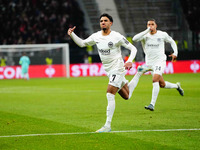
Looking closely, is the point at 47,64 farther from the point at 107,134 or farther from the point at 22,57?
the point at 107,134

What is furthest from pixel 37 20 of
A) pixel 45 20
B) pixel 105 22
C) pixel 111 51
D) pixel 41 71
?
pixel 105 22

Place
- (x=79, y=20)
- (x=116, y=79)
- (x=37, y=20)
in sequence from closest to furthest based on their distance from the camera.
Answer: (x=116, y=79), (x=37, y=20), (x=79, y=20)

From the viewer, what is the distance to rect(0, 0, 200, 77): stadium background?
112 ft

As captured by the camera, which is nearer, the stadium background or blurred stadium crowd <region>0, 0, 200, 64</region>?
the stadium background

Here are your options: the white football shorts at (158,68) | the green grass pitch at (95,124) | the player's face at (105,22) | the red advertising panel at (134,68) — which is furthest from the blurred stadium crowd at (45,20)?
the player's face at (105,22)

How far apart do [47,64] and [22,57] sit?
2.75 metres

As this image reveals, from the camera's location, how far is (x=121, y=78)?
8.59 meters

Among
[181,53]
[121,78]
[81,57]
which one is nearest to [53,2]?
[81,57]

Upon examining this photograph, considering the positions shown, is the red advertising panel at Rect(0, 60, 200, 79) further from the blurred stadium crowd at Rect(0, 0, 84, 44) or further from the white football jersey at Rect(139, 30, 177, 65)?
the white football jersey at Rect(139, 30, 177, 65)

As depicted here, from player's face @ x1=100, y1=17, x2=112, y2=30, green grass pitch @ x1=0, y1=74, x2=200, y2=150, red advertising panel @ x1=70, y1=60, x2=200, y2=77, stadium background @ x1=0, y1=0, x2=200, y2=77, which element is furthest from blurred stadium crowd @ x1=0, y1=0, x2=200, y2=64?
player's face @ x1=100, y1=17, x2=112, y2=30

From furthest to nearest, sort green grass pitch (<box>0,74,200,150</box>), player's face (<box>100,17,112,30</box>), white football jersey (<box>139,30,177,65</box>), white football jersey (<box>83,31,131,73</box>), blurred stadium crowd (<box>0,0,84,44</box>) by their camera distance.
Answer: blurred stadium crowd (<box>0,0,84,44</box>) < white football jersey (<box>139,30,177,65</box>) < white football jersey (<box>83,31,131,73</box>) < player's face (<box>100,17,112,30</box>) < green grass pitch (<box>0,74,200,150</box>)

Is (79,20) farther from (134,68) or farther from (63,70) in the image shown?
(134,68)

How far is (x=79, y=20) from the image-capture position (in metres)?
39.0

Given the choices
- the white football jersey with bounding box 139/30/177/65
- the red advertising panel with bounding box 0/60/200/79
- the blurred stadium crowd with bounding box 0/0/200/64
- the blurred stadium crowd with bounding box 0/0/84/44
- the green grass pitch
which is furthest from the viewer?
the blurred stadium crowd with bounding box 0/0/84/44
